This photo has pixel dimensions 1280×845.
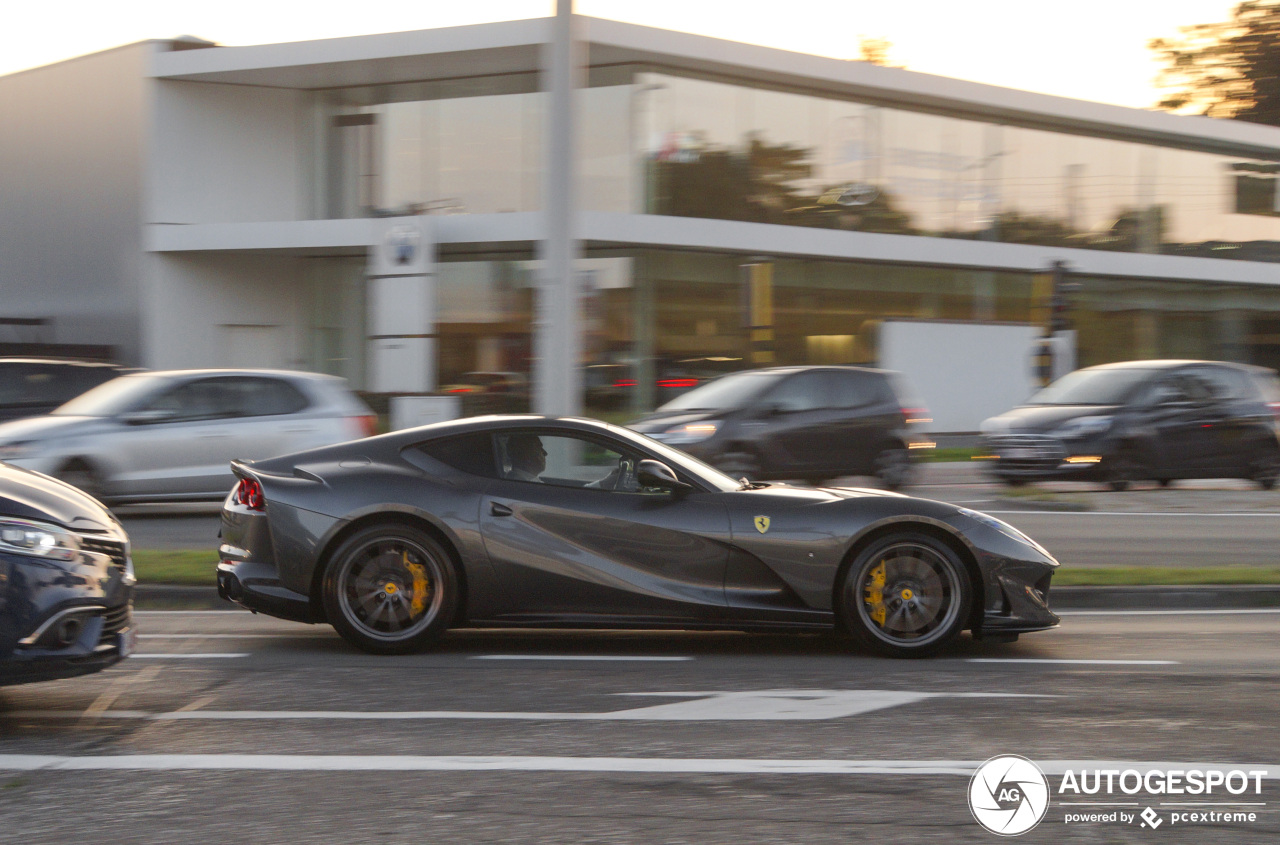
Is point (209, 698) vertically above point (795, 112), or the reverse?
point (795, 112)

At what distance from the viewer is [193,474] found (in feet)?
42.3

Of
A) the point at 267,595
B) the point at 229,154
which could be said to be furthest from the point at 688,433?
the point at 229,154

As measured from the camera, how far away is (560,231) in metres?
10.8

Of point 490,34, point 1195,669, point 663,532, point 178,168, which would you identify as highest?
point 490,34

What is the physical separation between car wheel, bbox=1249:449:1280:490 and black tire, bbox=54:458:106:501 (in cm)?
1356

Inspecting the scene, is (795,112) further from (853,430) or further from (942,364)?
(853,430)

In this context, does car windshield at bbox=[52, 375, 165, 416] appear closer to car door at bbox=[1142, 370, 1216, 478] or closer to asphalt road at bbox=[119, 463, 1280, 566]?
asphalt road at bbox=[119, 463, 1280, 566]

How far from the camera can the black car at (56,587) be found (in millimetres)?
4789

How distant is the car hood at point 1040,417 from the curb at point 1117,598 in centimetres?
713

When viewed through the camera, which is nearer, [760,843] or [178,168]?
[760,843]

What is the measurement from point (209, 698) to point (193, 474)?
302 inches

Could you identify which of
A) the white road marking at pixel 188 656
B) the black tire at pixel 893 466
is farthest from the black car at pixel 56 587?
the black tire at pixel 893 466

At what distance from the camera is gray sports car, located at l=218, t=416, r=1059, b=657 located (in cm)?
657

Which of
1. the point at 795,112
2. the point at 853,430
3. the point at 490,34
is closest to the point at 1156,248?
the point at 795,112
